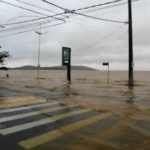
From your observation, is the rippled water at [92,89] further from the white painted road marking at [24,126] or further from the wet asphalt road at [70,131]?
the white painted road marking at [24,126]

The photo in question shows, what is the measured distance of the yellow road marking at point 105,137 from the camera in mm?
3500

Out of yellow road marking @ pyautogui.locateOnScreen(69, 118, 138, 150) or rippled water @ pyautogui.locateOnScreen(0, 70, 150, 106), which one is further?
rippled water @ pyautogui.locateOnScreen(0, 70, 150, 106)

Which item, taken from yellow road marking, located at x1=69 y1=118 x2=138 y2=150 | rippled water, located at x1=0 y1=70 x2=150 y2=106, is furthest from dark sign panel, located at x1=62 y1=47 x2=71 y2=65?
yellow road marking, located at x1=69 y1=118 x2=138 y2=150

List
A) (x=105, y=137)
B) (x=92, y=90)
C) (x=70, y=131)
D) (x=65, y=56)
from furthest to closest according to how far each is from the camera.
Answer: (x=65, y=56) → (x=92, y=90) → (x=70, y=131) → (x=105, y=137)

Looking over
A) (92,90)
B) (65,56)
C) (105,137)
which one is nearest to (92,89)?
(92,90)

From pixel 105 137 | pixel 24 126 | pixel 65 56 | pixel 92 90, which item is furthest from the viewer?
pixel 65 56

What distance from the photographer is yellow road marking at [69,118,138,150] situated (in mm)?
3500

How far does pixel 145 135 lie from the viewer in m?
4.11

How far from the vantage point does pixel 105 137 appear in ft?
13.0

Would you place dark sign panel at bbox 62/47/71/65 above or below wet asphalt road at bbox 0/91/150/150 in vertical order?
above

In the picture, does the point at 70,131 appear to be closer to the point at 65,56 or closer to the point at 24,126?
the point at 24,126

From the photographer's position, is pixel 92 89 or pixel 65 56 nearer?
pixel 92 89

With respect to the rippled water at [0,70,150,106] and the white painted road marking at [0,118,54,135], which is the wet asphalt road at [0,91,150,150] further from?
the rippled water at [0,70,150,106]

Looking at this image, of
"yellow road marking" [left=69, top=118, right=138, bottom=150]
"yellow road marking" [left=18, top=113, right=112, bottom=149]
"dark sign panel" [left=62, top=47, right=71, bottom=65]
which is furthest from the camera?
"dark sign panel" [left=62, top=47, right=71, bottom=65]
